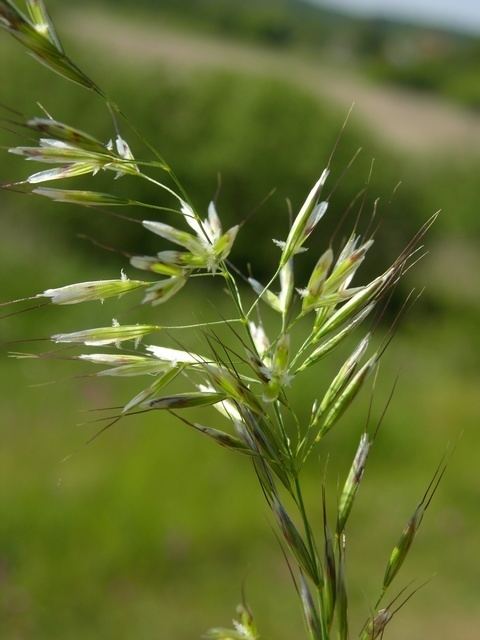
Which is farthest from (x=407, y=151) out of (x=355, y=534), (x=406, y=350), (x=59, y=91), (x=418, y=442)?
(x=355, y=534)

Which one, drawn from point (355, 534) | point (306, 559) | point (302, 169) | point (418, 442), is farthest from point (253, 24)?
point (306, 559)

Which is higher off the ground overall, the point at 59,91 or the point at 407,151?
the point at 59,91

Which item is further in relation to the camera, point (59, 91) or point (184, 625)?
point (59, 91)

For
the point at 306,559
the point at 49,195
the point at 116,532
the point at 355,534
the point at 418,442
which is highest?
the point at 49,195

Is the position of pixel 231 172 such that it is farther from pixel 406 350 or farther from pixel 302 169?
pixel 406 350

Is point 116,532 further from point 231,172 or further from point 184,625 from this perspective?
point 231,172

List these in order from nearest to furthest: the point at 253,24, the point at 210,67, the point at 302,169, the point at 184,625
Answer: the point at 184,625 < the point at 302,169 < the point at 210,67 < the point at 253,24

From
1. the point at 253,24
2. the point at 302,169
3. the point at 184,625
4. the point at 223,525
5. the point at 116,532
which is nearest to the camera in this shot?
the point at 184,625
